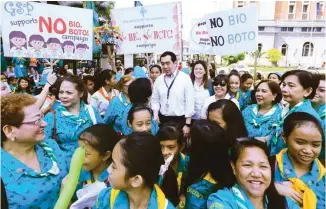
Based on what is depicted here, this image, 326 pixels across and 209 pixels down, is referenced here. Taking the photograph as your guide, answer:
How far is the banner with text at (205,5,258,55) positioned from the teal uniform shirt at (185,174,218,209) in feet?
11.9

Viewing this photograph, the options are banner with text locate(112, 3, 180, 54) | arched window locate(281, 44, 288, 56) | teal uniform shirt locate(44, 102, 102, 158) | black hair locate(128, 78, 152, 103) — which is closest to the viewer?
teal uniform shirt locate(44, 102, 102, 158)

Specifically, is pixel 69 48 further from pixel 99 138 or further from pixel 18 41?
pixel 99 138

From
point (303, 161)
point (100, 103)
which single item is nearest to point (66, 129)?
point (100, 103)

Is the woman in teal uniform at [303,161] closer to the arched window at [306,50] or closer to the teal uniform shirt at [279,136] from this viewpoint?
the teal uniform shirt at [279,136]

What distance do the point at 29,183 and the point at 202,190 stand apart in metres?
1.02

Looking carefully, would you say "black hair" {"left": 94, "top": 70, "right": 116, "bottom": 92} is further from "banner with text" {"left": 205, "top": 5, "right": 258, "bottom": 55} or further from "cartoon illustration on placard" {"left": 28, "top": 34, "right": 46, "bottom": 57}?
"banner with text" {"left": 205, "top": 5, "right": 258, "bottom": 55}

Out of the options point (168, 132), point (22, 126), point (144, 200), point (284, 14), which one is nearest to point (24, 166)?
point (22, 126)

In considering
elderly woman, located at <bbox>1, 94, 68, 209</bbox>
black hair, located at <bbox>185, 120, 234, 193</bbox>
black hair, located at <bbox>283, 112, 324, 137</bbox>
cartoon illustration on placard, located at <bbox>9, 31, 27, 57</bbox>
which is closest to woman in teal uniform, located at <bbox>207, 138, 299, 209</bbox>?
black hair, located at <bbox>185, 120, 234, 193</bbox>

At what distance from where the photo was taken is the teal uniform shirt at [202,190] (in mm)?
1743

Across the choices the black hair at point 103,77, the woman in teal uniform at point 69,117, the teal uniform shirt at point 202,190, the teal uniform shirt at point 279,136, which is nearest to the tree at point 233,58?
the black hair at point 103,77

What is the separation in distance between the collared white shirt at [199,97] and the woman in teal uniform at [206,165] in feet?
8.60

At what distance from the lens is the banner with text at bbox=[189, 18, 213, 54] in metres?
7.50

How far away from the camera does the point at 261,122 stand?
3.11m

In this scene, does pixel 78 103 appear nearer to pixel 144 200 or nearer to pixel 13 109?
pixel 13 109
